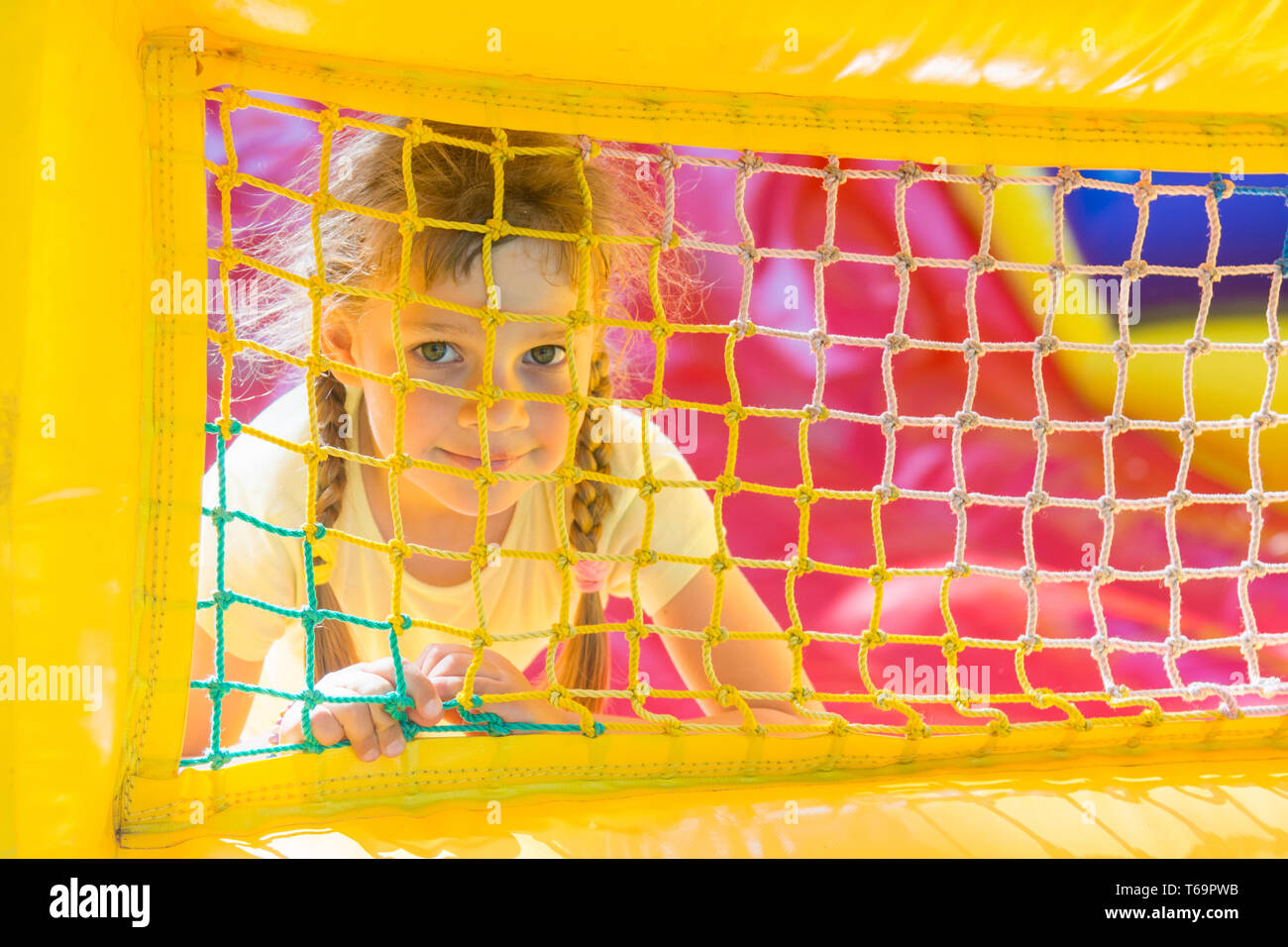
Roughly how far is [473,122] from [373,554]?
479 mm

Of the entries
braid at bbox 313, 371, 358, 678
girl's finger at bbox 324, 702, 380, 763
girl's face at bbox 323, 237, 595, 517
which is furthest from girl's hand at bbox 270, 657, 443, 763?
braid at bbox 313, 371, 358, 678

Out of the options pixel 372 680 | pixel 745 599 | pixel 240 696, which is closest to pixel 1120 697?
pixel 745 599

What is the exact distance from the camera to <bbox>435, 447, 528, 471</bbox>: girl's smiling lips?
2.64ft

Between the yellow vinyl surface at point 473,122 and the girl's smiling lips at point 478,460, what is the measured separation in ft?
0.78

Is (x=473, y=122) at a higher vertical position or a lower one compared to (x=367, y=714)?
higher

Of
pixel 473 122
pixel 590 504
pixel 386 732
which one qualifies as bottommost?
pixel 386 732

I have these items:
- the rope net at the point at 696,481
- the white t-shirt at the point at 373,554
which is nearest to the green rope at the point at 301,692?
the rope net at the point at 696,481

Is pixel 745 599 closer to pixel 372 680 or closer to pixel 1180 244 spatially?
pixel 372 680

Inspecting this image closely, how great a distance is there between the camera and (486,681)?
68 cm

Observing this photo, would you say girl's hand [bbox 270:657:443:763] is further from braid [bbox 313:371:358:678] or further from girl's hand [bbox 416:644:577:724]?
braid [bbox 313:371:358:678]

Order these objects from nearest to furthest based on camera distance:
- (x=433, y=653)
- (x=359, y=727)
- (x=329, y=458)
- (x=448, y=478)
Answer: (x=359, y=727), (x=433, y=653), (x=448, y=478), (x=329, y=458)

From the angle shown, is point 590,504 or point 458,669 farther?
point 590,504

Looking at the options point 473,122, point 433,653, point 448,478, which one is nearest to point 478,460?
point 448,478

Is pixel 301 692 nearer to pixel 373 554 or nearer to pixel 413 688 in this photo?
pixel 413 688
